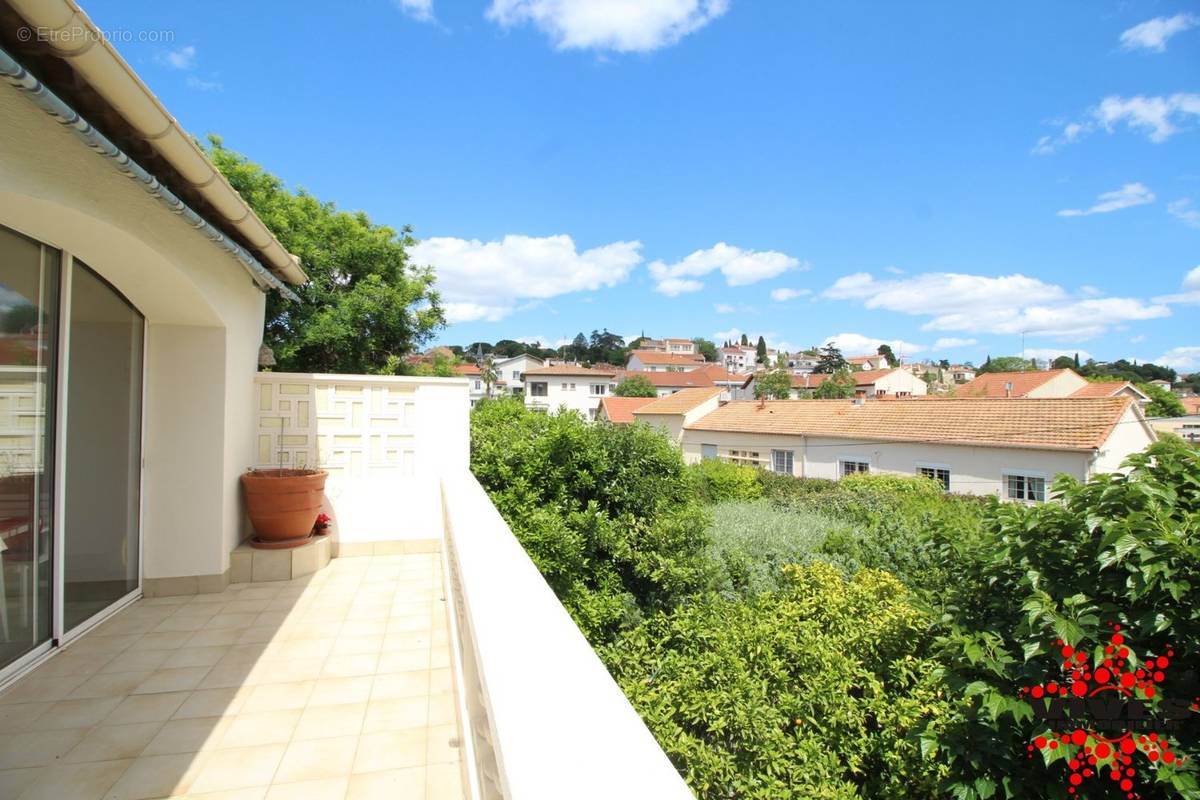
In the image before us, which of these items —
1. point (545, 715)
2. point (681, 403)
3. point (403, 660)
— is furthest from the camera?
point (681, 403)

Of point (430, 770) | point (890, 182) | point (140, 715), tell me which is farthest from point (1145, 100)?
point (140, 715)

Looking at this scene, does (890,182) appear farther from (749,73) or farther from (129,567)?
(129,567)

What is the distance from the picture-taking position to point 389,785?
237 cm

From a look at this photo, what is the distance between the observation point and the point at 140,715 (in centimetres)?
→ 288

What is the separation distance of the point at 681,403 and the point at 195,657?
3189 cm

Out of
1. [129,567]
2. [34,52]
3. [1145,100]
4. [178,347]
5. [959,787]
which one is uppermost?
[1145,100]

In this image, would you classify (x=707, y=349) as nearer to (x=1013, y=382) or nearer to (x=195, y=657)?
(x=1013, y=382)

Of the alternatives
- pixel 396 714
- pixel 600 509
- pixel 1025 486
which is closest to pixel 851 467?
pixel 1025 486

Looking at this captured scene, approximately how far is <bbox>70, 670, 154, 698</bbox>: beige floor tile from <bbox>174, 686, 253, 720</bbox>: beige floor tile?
0.21 meters

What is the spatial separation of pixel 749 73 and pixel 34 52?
502 inches

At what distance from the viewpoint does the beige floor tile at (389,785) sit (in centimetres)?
230

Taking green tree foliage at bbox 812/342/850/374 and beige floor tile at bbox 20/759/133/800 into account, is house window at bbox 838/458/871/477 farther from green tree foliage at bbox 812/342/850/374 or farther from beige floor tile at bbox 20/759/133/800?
green tree foliage at bbox 812/342/850/374

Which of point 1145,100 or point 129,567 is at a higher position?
point 1145,100

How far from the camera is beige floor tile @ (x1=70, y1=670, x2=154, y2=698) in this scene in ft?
10.0
